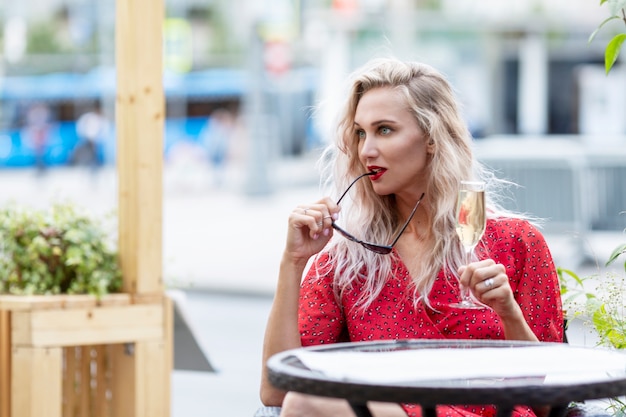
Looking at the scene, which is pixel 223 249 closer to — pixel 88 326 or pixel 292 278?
pixel 88 326

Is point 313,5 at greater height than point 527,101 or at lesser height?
greater

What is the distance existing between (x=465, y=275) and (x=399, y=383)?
1.54 ft

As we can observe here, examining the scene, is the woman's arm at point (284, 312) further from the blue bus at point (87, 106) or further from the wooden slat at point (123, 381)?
the blue bus at point (87, 106)

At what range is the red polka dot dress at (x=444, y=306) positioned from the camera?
2527 mm

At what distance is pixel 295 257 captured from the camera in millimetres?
2504

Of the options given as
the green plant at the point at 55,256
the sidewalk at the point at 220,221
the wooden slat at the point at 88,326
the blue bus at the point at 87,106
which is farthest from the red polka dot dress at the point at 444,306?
the blue bus at the point at 87,106

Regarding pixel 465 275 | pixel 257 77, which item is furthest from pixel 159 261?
pixel 257 77

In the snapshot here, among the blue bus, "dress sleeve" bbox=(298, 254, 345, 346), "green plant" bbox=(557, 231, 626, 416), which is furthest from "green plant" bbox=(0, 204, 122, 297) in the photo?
the blue bus

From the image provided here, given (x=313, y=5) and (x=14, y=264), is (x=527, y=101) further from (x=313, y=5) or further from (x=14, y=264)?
(x=14, y=264)

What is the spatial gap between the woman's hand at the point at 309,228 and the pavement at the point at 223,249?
24.1 inches

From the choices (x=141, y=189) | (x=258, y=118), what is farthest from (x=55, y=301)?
Result: (x=258, y=118)

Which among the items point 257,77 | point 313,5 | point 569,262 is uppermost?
point 313,5

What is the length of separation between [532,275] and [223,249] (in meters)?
11.5

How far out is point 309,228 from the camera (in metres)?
2.47
